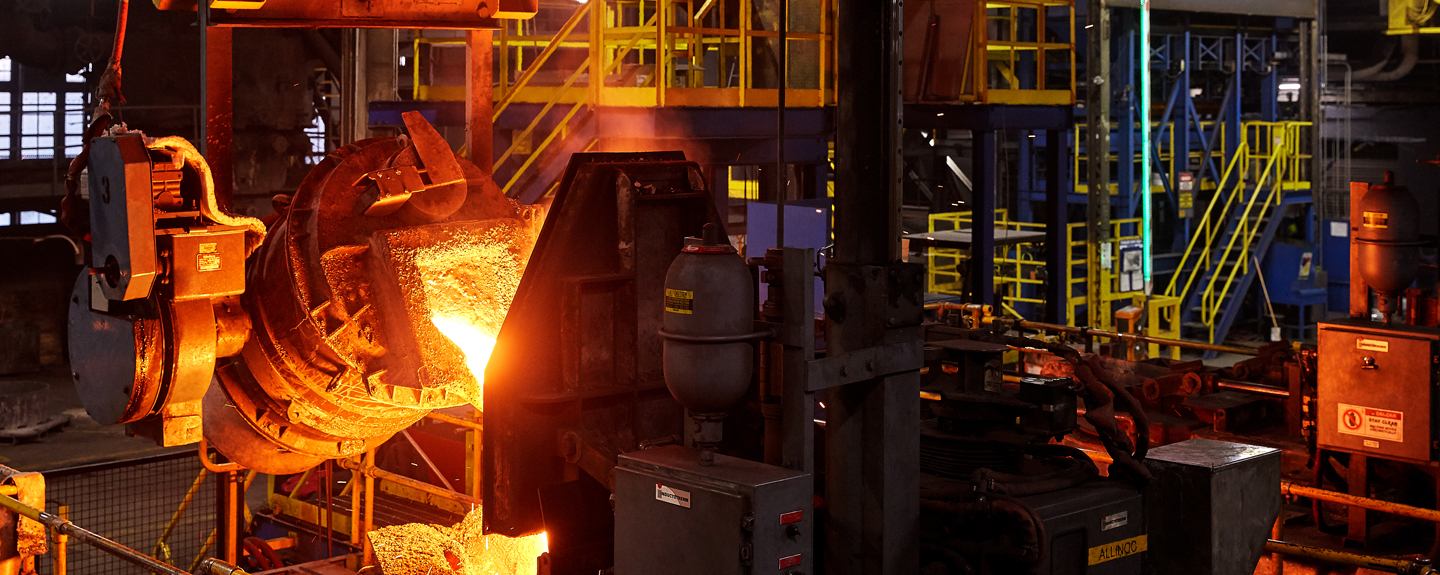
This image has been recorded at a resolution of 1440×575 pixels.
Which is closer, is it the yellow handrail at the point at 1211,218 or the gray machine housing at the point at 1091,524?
the gray machine housing at the point at 1091,524

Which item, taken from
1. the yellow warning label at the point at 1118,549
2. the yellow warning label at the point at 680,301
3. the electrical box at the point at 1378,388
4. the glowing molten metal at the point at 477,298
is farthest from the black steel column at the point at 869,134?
the electrical box at the point at 1378,388

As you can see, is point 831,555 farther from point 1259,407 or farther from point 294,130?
point 294,130

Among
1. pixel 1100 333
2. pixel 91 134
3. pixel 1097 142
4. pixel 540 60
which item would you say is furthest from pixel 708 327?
pixel 1097 142

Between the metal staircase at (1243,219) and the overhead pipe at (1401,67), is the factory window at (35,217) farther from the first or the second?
the overhead pipe at (1401,67)

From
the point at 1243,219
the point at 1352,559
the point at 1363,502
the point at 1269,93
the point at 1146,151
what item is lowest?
the point at 1352,559

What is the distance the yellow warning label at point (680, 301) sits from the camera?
3.59 m

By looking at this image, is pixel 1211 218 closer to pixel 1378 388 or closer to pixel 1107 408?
pixel 1378 388

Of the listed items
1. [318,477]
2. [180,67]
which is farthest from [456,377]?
[180,67]

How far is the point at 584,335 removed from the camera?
4465 millimetres

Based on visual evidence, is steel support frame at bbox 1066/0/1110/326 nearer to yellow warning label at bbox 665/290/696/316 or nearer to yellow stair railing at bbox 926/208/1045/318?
yellow stair railing at bbox 926/208/1045/318

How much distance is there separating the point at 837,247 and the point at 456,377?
2.15 m

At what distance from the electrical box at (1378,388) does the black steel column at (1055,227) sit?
556 centimetres

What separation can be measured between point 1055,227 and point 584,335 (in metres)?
9.46

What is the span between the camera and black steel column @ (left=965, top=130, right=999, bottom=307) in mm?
12422
